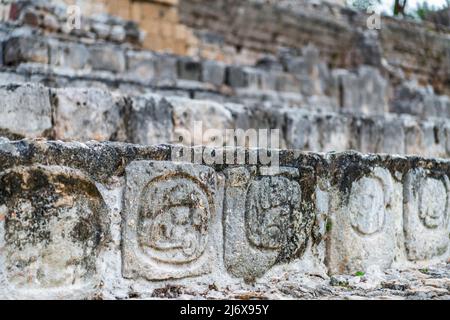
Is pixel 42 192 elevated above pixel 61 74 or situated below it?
below

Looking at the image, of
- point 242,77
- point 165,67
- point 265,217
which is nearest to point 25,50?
point 165,67

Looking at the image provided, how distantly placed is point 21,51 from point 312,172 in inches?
142

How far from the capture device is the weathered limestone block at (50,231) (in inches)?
72.2

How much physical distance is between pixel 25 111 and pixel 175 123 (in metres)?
1.12

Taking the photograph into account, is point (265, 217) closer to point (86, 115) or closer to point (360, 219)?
point (360, 219)

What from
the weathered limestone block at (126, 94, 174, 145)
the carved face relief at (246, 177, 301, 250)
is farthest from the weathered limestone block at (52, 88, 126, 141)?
the carved face relief at (246, 177, 301, 250)

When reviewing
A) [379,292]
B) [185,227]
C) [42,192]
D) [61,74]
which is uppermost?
[61,74]

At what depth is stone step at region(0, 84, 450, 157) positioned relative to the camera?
3277 mm

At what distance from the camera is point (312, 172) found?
8.30 feet

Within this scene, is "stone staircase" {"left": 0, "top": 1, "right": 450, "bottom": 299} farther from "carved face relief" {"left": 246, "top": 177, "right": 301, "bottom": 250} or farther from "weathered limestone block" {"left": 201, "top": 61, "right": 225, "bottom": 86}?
"weathered limestone block" {"left": 201, "top": 61, "right": 225, "bottom": 86}

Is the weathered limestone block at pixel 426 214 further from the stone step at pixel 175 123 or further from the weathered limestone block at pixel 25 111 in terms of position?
the weathered limestone block at pixel 25 111

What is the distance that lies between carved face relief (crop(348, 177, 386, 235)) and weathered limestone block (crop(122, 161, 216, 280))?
2.69 feet
